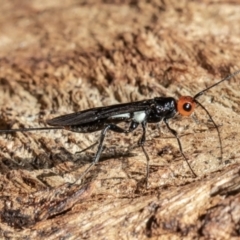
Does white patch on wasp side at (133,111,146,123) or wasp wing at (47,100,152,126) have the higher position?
wasp wing at (47,100,152,126)

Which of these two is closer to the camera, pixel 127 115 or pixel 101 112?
pixel 101 112

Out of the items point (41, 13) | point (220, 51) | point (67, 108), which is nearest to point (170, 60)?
point (220, 51)

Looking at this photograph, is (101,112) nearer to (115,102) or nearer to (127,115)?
(127,115)

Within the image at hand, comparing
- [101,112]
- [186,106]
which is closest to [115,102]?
[101,112]

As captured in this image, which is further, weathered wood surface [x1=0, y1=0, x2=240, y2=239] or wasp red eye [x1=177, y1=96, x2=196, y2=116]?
wasp red eye [x1=177, y1=96, x2=196, y2=116]

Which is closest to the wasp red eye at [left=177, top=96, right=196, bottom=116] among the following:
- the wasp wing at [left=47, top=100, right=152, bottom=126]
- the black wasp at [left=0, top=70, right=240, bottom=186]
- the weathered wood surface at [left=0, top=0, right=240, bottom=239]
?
the black wasp at [left=0, top=70, right=240, bottom=186]

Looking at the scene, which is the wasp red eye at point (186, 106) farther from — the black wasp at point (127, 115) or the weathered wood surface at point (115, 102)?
the weathered wood surface at point (115, 102)

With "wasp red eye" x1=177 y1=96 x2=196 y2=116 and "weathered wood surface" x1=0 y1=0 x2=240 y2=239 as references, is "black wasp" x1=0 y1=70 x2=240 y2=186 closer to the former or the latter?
"wasp red eye" x1=177 y1=96 x2=196 y2=116
